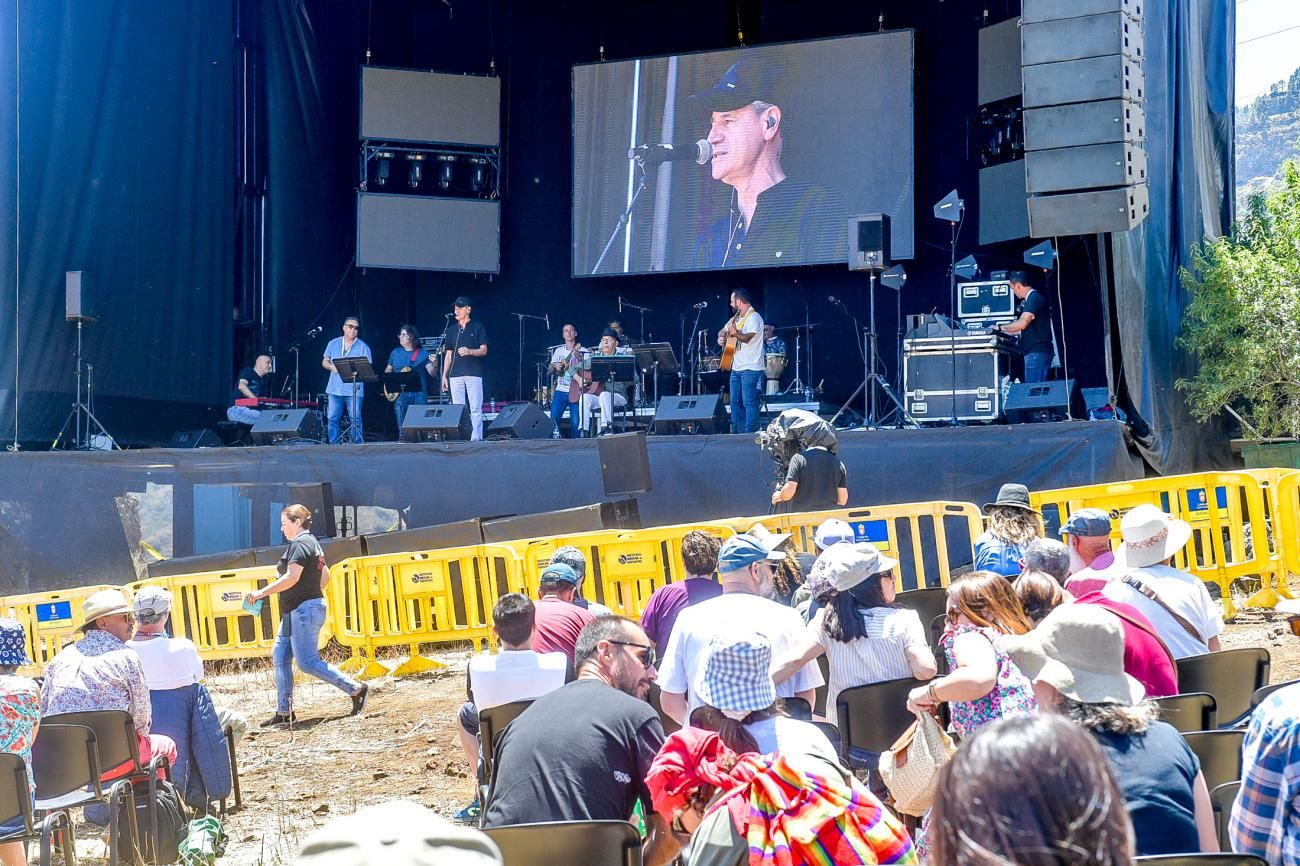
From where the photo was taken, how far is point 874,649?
4387 mm

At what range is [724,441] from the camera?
40.1 ft

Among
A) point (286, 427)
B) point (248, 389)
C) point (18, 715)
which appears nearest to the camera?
point (18, 715)

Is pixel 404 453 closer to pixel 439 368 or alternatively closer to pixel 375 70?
pixel 439 368

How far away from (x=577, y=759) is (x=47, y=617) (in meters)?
9.03

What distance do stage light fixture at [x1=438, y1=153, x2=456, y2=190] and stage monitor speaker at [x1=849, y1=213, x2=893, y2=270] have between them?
19.9ft

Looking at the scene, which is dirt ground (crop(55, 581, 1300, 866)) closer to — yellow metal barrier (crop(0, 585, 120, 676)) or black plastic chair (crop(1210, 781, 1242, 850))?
yellow metal barrier (crop(0, 585, 120, 676))

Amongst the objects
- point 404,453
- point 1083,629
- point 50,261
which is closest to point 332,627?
point 404,453

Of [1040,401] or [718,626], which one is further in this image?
[1040,401]

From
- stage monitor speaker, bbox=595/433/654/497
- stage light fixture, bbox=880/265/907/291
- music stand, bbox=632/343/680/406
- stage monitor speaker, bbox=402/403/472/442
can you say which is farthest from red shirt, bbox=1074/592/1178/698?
stage monitor speaker, bbox=402/403/472/442

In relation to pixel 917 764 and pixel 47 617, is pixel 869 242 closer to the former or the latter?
pixel 47 617

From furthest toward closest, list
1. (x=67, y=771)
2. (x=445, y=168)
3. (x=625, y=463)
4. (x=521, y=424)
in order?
(x=445, y=168)
(x=521, y=424)
(x=625, y=463)
(x=67, y=771)

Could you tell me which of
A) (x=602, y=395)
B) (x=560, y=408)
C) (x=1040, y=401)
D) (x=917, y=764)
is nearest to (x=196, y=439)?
(x=560, y=408)

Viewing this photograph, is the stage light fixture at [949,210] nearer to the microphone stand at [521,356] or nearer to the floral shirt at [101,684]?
the microphone stand at [521,356]

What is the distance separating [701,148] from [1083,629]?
14.6 m
